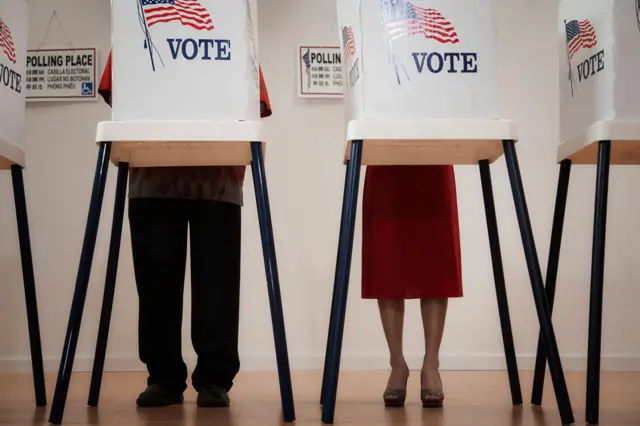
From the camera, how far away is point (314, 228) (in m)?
3.59

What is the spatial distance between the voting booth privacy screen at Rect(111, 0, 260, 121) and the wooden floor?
0.69 meters

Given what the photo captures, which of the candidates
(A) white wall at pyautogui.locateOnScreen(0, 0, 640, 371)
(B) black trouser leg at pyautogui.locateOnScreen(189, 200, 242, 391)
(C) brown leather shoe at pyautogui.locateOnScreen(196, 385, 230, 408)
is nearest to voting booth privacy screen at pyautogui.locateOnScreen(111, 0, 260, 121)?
(B) black trouser leg at pyautogui.locateOnScreen(189, 200, 242, 391)

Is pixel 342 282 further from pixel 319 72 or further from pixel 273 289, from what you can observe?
pixel 319 72

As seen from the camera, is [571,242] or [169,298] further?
[571,242]

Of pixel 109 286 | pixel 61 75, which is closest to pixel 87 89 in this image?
pixel 61 75

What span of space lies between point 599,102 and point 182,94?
979mm

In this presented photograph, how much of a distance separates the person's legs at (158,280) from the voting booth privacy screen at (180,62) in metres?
0.41

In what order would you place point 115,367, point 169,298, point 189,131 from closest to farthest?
point 189,131, point 169,298, point 115,367

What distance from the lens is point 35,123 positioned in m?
3.59

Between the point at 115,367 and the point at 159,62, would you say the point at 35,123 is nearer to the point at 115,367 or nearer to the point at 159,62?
the point at 115,367

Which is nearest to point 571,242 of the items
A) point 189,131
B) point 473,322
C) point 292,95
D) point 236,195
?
point 473,322

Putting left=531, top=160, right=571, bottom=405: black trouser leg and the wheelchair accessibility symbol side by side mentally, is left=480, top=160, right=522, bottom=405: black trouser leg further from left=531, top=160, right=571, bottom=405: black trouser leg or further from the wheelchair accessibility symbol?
the wheelchair accessibility symbol

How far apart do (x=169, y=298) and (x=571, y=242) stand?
2167 millimetres

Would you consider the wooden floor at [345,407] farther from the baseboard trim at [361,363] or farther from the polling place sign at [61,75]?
the polling place sign at [61,75]
